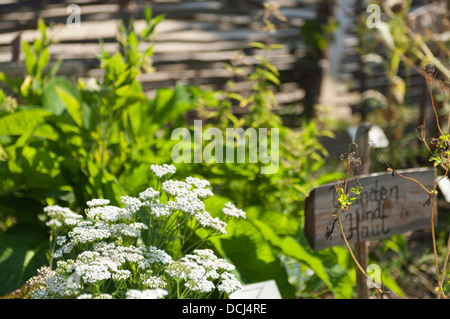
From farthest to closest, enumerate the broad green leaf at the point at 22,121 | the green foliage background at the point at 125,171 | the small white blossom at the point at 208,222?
1. the broad green leaf at the point at 22,121
2. the green foliage background at the point at 125,171
3. the small white blossom at the point at 208,222

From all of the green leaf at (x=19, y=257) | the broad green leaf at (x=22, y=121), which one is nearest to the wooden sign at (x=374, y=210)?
the green leaf at (x=19, y=257)

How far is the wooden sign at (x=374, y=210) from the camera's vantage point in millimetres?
1695

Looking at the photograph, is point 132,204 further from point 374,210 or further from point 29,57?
point 29,57

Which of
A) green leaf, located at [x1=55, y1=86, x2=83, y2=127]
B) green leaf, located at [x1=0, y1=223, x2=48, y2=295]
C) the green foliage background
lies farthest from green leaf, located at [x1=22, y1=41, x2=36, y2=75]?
green leaf, located at [x1=0, y1=223, x2=48, y2=295]

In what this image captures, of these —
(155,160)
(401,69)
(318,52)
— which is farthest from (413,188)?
(401,69)

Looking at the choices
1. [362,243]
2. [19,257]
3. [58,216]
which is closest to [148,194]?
[58,216]

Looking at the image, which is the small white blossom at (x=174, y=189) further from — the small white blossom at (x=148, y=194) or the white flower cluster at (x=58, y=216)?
the white flower cluster at (x=58, y=216)

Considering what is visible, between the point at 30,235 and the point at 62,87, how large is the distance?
2.27 ft

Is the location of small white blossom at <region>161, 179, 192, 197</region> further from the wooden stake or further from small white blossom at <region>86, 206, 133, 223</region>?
the wooden stake

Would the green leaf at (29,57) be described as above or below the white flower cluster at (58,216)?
above

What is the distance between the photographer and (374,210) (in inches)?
70.9

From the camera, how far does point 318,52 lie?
5.54 metres

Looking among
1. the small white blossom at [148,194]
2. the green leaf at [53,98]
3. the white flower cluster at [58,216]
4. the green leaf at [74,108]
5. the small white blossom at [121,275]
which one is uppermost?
the green leaf at [53,98]
